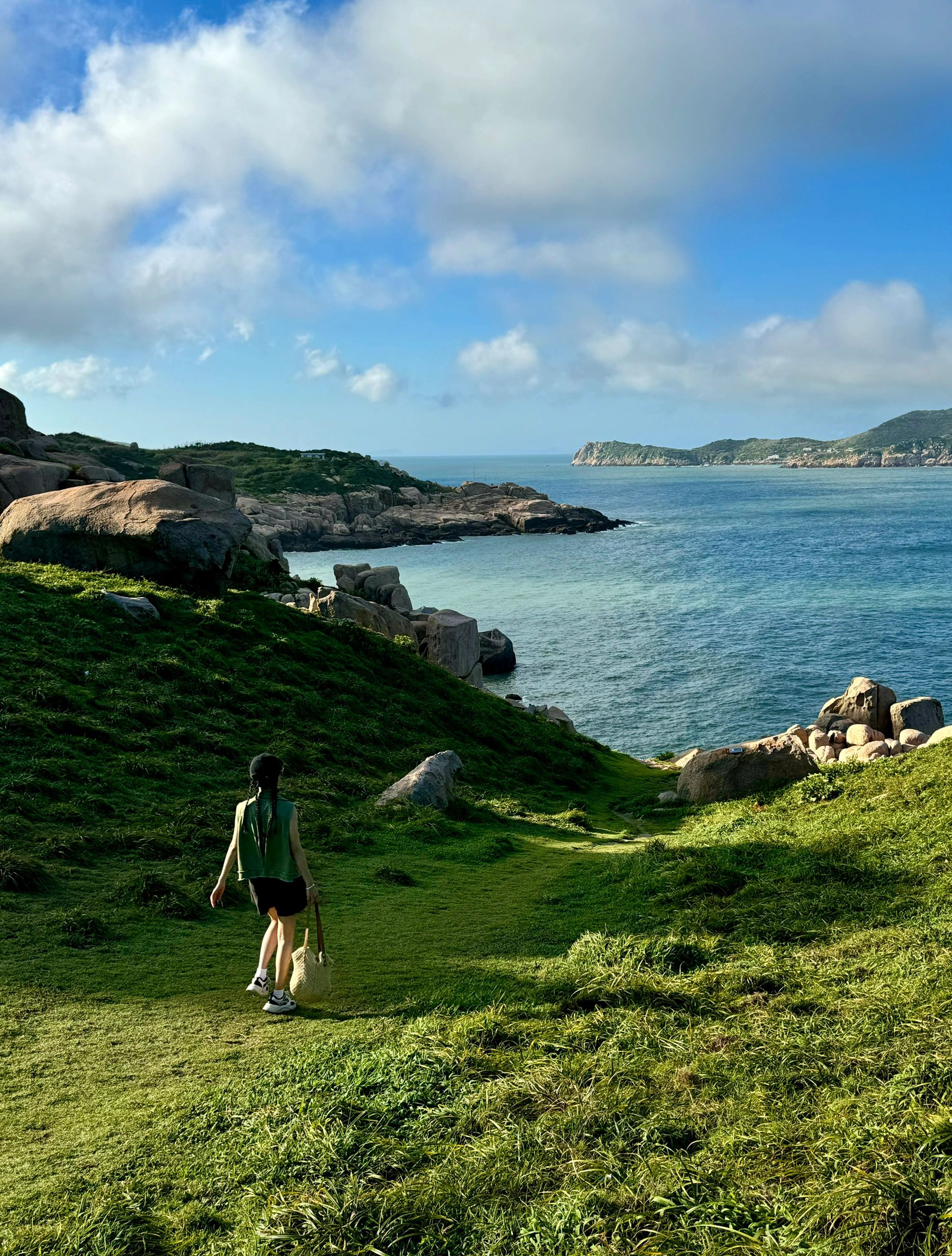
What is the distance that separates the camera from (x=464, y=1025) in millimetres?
8789

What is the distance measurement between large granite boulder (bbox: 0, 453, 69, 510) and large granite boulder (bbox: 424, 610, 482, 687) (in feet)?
55.9

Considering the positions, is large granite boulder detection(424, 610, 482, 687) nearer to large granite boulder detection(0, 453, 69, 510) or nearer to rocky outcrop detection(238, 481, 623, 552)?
large granite boulder detection(0, 453, 69, 510)

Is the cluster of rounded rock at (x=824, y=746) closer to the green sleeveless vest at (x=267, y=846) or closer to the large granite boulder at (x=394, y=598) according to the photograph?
the green sleeveless vest at (x=267, y=846)

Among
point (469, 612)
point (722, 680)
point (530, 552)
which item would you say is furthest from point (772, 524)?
point (722, 680)

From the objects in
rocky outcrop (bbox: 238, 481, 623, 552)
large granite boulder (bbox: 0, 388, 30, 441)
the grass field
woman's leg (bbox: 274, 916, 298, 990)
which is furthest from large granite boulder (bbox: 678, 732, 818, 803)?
rocky outcrop (bbox: 238, 481, 623, 552)

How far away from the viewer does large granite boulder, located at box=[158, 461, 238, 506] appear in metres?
44.8

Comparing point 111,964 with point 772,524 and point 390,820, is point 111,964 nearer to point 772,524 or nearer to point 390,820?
point 390,820

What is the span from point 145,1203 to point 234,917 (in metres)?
6.48

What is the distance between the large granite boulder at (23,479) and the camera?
32.0 metres

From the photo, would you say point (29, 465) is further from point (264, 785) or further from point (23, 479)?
point (264, 785)

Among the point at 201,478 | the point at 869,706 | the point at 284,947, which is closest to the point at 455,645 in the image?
the point at 201,478

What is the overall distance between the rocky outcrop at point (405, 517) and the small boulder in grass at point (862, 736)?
8676 centimetres

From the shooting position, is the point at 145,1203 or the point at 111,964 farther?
the point at 111,964

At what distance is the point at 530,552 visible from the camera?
114 m
